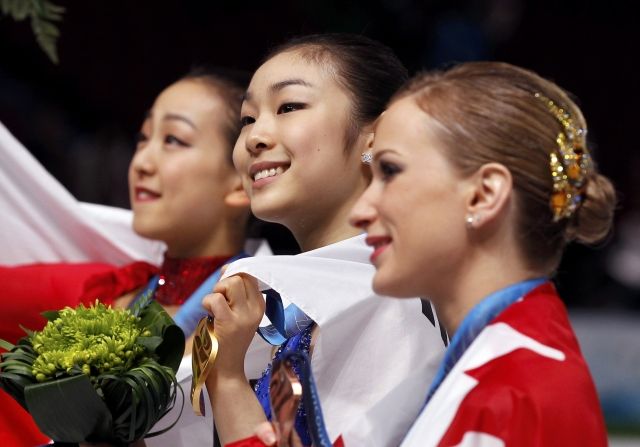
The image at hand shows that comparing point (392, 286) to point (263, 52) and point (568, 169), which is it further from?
point (263, 52)

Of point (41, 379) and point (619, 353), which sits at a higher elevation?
point (41, 379)

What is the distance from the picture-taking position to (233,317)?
1724mm

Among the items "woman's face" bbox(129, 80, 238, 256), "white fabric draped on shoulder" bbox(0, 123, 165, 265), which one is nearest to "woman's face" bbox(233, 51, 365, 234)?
"woman's face" bbox(129, 80, 238, 256)

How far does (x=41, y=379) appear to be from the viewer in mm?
1662

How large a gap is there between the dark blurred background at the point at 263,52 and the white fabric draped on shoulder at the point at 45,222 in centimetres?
173

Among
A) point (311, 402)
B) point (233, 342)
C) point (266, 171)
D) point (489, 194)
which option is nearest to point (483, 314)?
point (489, 194)

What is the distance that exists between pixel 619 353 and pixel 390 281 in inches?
117

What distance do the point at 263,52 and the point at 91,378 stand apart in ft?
11.2

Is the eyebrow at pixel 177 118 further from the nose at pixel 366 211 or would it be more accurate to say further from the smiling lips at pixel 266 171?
the nose at pixel 366 211

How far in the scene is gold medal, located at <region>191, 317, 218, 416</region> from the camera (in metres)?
1.71

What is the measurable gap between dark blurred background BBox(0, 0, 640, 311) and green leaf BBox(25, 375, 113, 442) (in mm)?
2812

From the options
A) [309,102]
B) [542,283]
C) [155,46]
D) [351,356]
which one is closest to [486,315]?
[542,283]

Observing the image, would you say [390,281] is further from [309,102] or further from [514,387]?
[309,102]

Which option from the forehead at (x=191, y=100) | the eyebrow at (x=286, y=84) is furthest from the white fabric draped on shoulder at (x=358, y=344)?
the forehead at (x=191, y=100)
